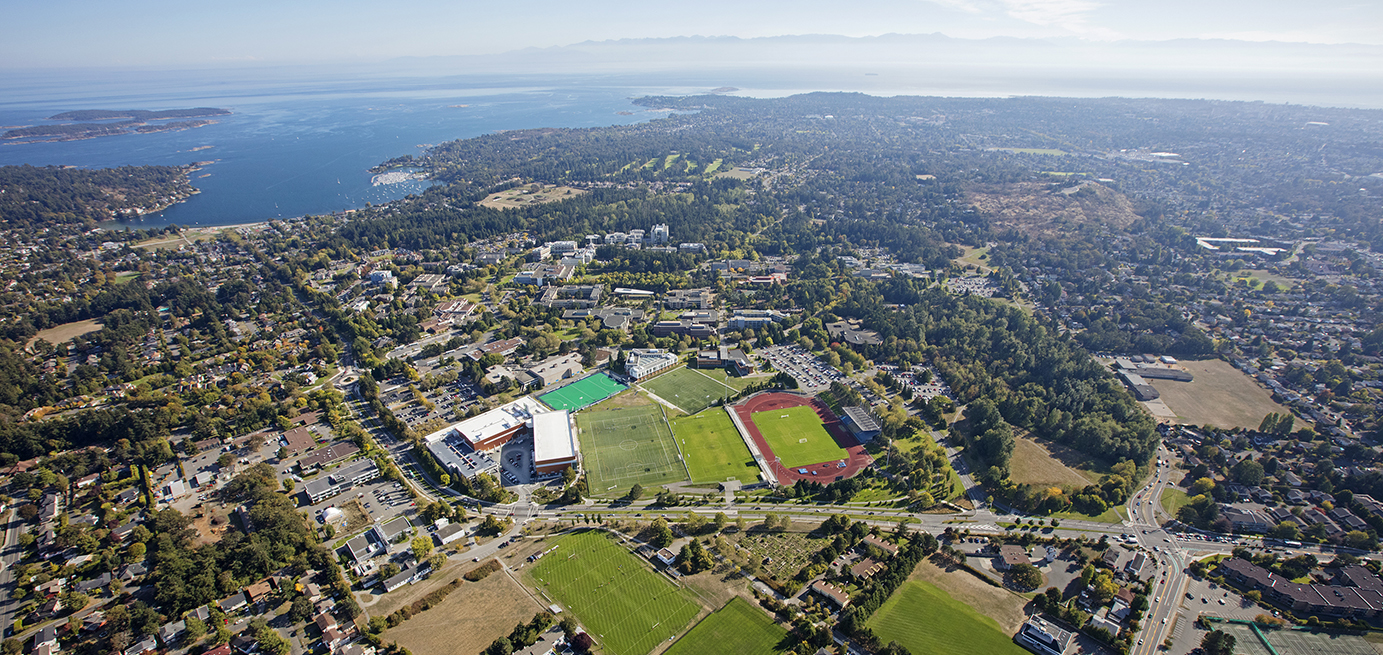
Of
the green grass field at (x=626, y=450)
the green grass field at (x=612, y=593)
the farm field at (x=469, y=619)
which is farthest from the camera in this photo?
the green grass field at (x=626, y=450)

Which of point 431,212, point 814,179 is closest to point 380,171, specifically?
point 431,212

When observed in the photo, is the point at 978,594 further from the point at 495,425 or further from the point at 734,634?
the point at 495,425

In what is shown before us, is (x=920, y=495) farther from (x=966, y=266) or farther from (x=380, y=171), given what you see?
(x=380, y=171)

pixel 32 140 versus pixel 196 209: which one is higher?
pixel 32 140

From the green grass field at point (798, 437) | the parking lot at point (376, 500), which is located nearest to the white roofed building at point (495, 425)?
the parking lot at point (376, 500)

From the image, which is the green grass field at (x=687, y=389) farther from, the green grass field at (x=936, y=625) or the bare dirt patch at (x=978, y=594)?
the green grass field at (x=936, y=625)

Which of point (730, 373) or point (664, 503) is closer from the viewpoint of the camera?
point (664, 503)

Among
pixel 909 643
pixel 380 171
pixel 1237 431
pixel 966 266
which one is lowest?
pixel 909 643
